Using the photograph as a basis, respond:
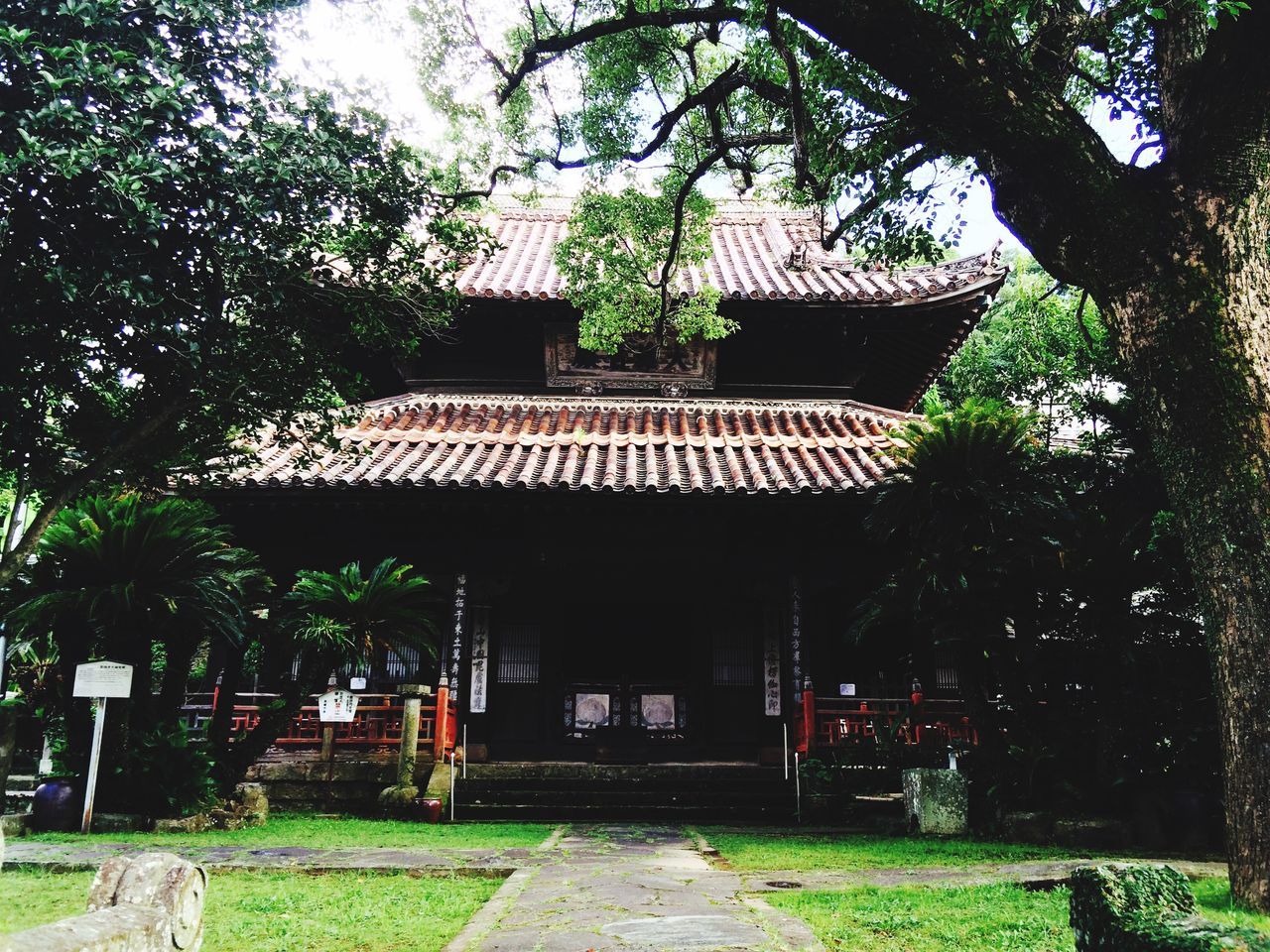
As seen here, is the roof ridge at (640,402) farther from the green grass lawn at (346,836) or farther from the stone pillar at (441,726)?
the green grass lawn at (346,836)

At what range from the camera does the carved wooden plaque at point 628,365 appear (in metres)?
12.9

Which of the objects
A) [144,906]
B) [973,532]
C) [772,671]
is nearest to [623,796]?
[772,671]

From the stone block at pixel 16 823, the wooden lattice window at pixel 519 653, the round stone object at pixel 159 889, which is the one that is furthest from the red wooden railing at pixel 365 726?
the round stone object at pixel 159 889

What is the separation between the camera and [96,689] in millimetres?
7602

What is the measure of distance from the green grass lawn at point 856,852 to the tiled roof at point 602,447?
3.70 meters

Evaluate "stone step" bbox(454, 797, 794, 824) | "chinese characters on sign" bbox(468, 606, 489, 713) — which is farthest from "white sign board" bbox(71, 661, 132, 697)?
"chinese characters on sign" bbox(468, 606, 489, 713)

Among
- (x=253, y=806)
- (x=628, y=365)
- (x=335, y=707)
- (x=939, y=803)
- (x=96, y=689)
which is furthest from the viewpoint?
(x=628, y=365)

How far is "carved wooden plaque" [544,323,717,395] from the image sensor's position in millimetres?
12945

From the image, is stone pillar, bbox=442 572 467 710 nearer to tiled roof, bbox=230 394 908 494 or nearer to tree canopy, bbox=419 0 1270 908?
tiled roof, bbox=230 394 908 494

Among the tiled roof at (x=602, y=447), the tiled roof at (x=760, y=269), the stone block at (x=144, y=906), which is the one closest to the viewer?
the stone block at (x=144, y=906)

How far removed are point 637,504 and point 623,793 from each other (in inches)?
131

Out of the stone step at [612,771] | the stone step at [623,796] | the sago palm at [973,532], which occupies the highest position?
the sago palm at [973,532]

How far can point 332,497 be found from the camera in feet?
33.2

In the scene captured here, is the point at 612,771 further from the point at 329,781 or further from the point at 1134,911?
the point at 1134,911
